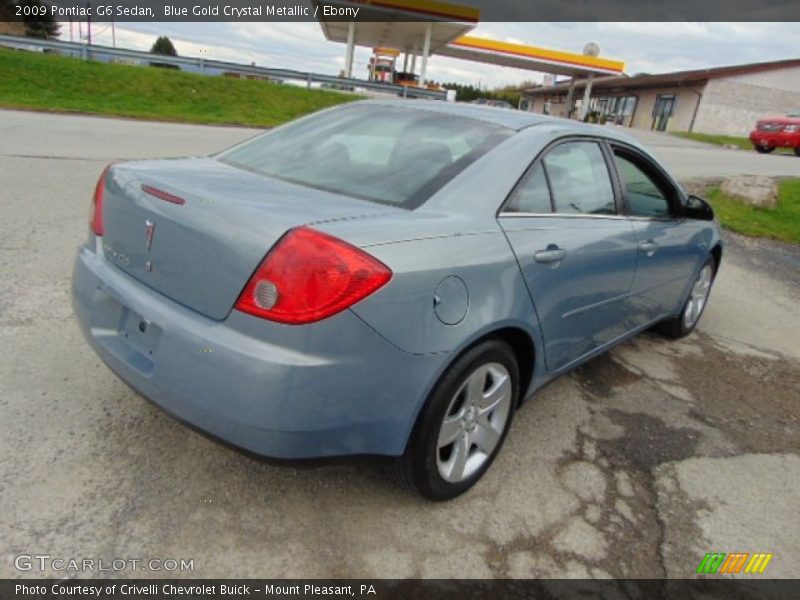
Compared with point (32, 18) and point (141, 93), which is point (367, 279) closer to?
point (141, 93)

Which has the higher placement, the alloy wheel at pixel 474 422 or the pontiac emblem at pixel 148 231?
the pontiac emblem at pixel 148 231

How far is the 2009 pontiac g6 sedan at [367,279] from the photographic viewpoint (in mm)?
1831

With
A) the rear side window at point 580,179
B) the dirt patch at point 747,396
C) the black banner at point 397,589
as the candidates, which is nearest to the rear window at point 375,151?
the rear side window at point 580,179

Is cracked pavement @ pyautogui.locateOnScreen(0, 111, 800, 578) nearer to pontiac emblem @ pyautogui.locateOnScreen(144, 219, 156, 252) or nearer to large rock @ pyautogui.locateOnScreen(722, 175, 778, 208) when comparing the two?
pontiac emblem @ pyautogui.locateOnScreen(144, 219, 156, 252)

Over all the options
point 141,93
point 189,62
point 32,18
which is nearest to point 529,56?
point 189,62

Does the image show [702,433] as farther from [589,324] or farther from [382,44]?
[382,44]

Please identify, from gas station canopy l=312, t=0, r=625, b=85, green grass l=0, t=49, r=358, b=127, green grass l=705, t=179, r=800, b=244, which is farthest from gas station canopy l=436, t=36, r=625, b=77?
green grass l=705, t=179, r=800, b=244

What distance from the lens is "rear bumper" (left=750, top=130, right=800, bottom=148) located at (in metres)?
22.5

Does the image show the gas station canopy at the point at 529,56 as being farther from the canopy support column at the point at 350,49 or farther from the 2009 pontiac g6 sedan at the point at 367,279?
the 2009 pontiac g6 sedan at the point at 367,279

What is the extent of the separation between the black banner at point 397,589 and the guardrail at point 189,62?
675 inches

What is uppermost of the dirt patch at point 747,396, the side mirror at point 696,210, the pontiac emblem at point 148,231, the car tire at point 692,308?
the side mirror at point 696,210

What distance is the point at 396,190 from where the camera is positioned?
7.69ft

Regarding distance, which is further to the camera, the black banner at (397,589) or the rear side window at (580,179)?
the rear side window at (580,179)

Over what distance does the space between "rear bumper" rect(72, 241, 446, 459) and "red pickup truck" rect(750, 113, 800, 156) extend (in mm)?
25815
